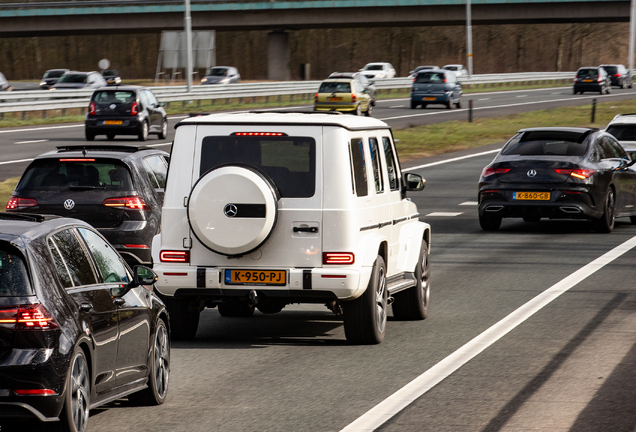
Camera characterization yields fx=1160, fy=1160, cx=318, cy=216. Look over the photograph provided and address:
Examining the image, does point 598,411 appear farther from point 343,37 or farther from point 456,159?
point 343,37

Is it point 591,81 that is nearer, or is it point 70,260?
point 70,260

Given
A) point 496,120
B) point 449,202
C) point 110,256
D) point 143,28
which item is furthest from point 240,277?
point 143,28

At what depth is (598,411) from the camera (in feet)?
23.1

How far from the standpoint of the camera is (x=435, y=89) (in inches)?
2186

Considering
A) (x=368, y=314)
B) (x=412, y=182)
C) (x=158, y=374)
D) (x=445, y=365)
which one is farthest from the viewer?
(x=412, y=182)

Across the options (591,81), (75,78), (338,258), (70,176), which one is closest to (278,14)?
(591,81)

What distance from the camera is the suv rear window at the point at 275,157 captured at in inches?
362

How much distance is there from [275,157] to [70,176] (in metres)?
4.45

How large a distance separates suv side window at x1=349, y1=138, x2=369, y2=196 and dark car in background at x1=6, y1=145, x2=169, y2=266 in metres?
4.13

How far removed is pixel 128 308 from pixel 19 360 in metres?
1.35

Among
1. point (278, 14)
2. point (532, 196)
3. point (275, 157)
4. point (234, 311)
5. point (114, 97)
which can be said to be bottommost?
point (234, 311)

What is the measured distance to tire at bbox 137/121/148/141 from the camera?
34.9 metres

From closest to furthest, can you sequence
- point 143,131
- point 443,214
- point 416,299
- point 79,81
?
point 416,299 < point 443,214 < point 143,131 < point 79,81

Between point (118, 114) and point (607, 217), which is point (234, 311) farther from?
point (118, 114)
